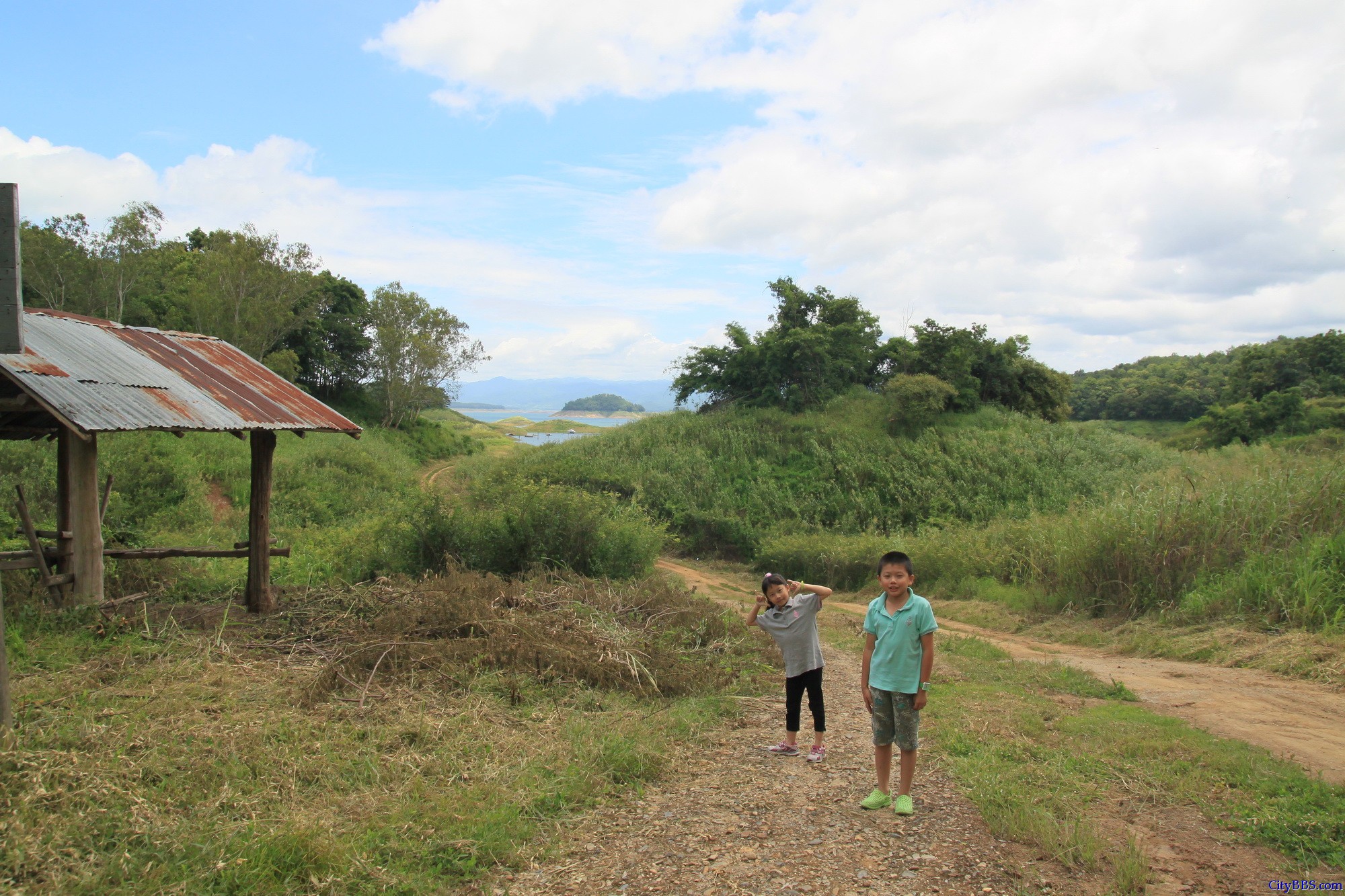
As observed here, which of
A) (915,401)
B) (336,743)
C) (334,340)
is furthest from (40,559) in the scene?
(334,340)

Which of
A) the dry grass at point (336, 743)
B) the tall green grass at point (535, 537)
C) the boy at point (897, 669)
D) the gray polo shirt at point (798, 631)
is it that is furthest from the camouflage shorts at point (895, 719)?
the tall green grass at point (535, 537)

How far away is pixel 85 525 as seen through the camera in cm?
728

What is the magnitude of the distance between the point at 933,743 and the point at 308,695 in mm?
4508

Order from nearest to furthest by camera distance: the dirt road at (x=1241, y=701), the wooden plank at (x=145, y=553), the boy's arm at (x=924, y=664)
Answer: the boy's arm at (x=924, y=664) < the dirt road at (x=1241, y=701) < the wooden plank at (x=145, y=553)

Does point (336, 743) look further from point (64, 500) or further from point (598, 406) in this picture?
point (598, 406)

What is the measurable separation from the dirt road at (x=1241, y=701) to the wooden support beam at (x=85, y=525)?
945 cm

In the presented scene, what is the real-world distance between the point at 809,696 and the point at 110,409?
603cm

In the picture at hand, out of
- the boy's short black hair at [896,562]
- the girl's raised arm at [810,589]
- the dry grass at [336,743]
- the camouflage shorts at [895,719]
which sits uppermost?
the boy's short black hair at [896,562]

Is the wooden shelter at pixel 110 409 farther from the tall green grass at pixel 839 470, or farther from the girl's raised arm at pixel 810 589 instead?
the tall green grass at pixel 839 470

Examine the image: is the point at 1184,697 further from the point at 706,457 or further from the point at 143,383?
the point at 706,457

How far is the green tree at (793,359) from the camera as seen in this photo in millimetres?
30875

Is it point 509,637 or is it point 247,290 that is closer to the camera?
A: point 509,637

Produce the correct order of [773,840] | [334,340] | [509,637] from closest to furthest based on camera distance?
[773,840]
[509,637]
[334,340]

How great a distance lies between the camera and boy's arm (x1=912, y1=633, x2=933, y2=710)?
4355 millimetres
